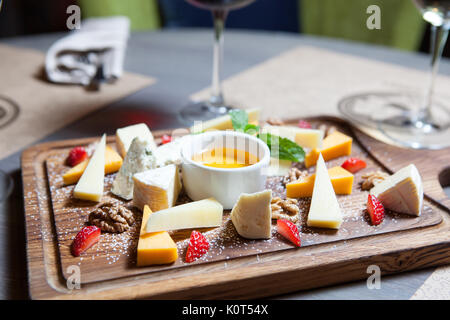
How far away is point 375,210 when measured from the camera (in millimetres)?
978

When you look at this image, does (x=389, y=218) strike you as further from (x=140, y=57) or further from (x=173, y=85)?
(x=140, y=57)

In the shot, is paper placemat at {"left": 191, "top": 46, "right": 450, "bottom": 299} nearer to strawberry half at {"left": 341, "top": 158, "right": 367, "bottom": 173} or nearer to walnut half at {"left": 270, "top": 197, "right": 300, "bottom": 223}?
strawberry half at {"left": 341, "top": 158, "right": 367, "bottom": 173}

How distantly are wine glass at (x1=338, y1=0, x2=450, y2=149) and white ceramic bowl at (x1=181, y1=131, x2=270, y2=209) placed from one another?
Answer: 1.80 ft

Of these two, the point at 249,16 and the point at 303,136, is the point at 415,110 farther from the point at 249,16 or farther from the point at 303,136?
the point at 249,16

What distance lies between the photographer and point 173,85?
1.82 meters

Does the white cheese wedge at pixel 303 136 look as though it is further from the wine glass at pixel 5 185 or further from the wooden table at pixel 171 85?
the wine glass at pixel 5 185

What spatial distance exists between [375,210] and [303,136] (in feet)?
1.08

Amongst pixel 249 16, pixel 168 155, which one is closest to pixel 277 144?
pixel 168 155

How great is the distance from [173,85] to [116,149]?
0.62m

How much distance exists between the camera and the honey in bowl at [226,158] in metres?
1.06

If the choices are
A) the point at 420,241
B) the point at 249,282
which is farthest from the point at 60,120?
the point at 420,241

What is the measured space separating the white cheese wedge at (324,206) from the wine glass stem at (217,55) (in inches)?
25.3

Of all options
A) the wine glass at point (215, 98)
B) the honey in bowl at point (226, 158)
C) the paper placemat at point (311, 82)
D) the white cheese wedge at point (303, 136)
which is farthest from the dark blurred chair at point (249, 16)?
the honey in bowl at point (226, 158)

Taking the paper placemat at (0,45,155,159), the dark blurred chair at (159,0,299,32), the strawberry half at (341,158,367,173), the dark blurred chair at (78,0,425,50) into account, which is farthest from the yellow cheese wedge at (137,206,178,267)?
the dark blurred chair at (159,0,299,32)
